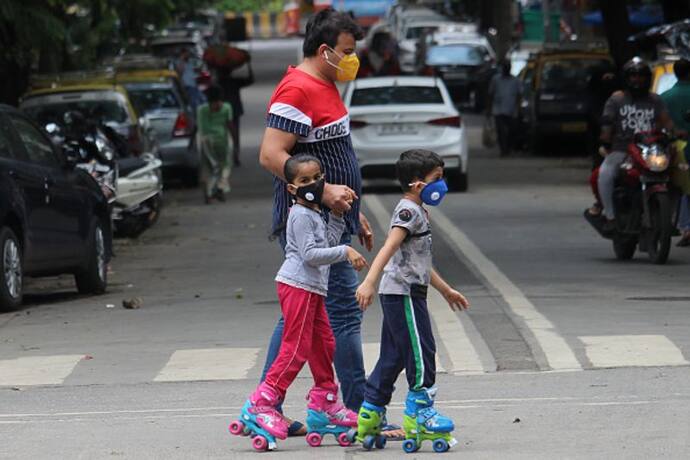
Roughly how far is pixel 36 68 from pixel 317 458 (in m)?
28.5

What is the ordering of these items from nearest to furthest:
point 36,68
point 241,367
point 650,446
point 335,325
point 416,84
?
1. point 650,446
2. point 335,325
3. point 241,367
4. point 416,84
5. point 36,68

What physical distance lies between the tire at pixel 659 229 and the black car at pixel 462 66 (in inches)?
1213

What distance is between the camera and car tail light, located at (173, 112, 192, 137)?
27.2m

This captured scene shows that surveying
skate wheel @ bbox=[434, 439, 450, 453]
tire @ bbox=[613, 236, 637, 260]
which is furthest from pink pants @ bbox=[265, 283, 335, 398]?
tire @ bbox=[613, 236, 637, 260]

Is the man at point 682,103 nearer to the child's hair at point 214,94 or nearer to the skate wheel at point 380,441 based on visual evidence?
the child's hair at point 214,94

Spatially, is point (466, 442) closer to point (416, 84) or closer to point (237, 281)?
point (237, 281)

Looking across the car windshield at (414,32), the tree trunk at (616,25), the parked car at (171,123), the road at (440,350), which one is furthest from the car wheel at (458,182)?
the car windshield at (414,32)

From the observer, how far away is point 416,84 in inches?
1024

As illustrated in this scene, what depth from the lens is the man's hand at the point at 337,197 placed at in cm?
796

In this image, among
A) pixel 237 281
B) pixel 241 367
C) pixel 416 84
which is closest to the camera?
pixel 241 367

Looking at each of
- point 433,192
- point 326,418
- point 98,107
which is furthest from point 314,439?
point 98,107

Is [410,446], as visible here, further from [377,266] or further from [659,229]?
[659,229]

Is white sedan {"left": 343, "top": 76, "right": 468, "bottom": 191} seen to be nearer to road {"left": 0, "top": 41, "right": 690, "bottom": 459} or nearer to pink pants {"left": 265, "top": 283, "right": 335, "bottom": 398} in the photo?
road {"left": 0, "top": 41, "right": 690, "bottom": 459}

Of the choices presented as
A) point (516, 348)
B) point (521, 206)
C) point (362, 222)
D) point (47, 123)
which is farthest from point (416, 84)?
point (362, 222)
